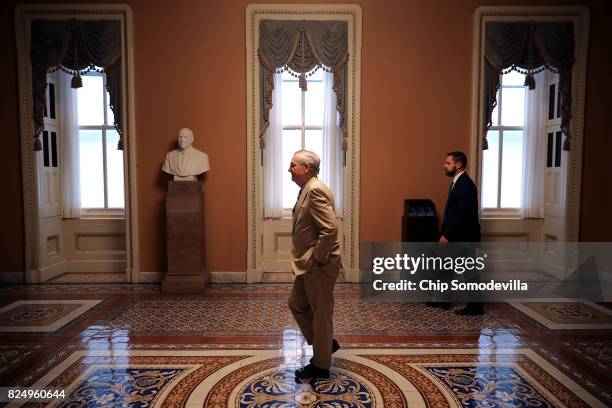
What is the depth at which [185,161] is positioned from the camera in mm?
5312

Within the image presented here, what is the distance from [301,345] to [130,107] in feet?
12.1

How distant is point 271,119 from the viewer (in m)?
6.04

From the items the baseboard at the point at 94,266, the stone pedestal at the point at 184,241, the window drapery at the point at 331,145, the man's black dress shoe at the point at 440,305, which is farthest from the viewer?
the baseboard at the point at 94,266

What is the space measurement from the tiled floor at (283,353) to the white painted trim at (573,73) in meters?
1.60

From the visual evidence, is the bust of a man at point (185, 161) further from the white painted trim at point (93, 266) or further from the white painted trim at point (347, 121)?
the white painted trim at point (93, 266)

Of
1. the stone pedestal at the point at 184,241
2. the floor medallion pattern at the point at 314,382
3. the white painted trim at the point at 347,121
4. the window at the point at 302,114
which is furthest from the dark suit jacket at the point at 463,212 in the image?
the stone pedestal at the point at 184,241

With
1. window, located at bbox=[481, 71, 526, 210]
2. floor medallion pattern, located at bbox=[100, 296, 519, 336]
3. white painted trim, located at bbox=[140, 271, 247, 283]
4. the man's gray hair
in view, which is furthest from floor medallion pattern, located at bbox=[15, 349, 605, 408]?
window, located at bbox=[481, 71, 526, 210]

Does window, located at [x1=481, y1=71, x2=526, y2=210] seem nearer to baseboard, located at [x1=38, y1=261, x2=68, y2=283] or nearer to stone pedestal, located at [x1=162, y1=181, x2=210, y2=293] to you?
stone pedestal, located at [x1=162, y1=181, x2=210, y2=293]

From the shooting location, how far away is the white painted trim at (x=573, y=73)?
5473mm

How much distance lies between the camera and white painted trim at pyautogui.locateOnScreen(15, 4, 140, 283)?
545 centimetres

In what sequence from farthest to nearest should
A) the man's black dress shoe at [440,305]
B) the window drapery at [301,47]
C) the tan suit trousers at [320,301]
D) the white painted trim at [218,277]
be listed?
1. the white painted trim at [218,277]
2. the window drapery at [301,47]
3. the man's black dress shoe at [440,305]
4. the tan suit trousers at [320,301]

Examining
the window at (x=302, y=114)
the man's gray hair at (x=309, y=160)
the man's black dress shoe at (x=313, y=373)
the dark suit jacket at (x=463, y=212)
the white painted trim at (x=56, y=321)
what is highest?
the window at (x=302, y=114)

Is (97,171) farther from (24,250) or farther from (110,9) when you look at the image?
(110,9)

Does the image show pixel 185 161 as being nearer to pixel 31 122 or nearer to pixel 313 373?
pixel 31 122
